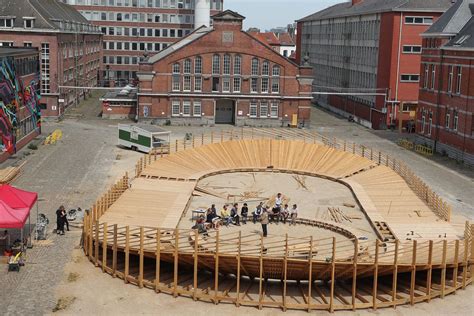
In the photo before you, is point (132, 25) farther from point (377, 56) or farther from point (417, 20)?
point (417, 20)

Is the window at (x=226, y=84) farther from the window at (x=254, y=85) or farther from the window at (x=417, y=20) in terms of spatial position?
the window at (x=417, y=20)

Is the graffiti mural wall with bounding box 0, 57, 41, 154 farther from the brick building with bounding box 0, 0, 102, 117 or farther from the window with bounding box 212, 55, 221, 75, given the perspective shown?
the window with bounding box 212, 55, 221, 75

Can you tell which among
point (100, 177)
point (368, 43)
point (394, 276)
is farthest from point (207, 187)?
point (368, 43)

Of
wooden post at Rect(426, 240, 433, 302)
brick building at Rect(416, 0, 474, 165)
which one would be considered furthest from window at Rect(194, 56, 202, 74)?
wooden post at Rect(426, 240, 433, 302)

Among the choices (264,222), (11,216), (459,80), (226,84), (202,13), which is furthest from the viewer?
(202,13)

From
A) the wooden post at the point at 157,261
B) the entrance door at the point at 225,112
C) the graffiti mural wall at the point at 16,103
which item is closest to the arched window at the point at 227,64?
the entrance door at the point at 225,112

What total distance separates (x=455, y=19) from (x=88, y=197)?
3648 cm

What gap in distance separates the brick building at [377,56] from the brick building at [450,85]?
8163 mm

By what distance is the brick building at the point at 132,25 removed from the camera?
119m

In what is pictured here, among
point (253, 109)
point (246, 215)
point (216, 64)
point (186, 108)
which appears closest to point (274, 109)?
point (253, 109)

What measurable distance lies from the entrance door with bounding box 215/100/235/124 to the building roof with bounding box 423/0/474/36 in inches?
913

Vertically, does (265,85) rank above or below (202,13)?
below

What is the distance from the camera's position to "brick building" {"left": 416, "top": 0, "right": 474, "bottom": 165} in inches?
2105

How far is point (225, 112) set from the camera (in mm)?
74375
